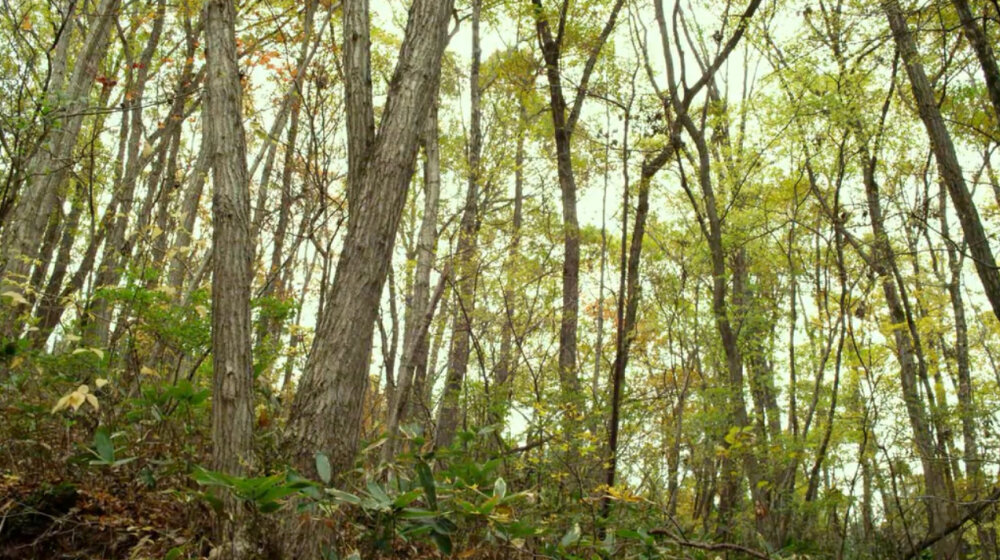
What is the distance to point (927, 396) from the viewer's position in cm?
887

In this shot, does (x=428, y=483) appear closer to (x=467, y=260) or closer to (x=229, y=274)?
(x=229, y=274)

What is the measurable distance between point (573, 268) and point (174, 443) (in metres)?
5.79

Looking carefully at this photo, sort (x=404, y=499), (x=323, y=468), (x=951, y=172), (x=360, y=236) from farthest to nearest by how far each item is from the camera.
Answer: (x=951, y=172)
(x=360, y=236)
(x=323, y=468)
(x=404, y=499)

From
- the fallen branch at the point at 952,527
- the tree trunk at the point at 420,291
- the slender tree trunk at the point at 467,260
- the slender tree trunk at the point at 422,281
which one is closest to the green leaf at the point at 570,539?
the tree trunk at the point at 420,291

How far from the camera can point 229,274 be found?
287 cm

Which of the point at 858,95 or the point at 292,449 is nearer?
the point at 292,449

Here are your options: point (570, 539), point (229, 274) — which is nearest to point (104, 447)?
point (229, 274)

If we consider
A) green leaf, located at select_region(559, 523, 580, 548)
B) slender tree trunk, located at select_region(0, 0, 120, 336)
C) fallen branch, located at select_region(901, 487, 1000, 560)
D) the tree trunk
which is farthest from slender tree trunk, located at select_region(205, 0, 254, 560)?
fallen branch, located at select_region(901, 487, 1000, 560)

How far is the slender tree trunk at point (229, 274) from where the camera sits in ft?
8.88

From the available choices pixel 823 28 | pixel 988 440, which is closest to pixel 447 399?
pixel 988 440

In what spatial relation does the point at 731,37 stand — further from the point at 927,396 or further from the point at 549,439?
the point at 549,439

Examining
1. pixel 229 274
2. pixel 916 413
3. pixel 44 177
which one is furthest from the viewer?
pixel 916 413

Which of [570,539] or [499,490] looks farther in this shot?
[570,539]

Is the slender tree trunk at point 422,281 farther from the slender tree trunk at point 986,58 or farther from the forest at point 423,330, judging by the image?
the slender tree trunk at point 986,58
